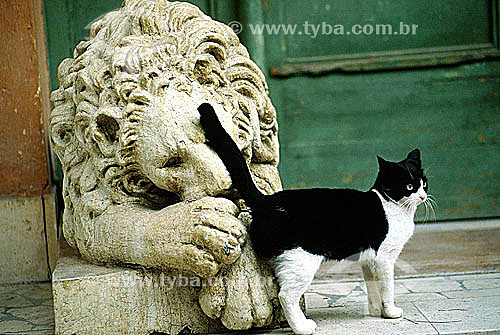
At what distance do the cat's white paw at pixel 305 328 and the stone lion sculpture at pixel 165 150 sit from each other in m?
0.12

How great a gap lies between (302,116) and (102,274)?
1978 millimetres

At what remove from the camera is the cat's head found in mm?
2611

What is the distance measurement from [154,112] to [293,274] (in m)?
0.76

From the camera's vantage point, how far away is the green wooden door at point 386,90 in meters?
4.25

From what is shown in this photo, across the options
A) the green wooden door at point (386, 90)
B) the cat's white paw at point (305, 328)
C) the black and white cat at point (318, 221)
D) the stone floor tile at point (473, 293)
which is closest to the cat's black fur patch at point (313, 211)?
the black and white cat at point (318, 221)

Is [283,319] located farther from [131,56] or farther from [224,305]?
[131,56]

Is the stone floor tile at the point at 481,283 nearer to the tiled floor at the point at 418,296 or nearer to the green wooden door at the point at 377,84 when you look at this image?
the tiled floor at the point at 418,296

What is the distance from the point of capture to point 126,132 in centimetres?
268

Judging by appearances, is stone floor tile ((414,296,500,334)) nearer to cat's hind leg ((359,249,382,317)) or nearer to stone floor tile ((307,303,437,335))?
stone floor tile ((307,303,437,335))

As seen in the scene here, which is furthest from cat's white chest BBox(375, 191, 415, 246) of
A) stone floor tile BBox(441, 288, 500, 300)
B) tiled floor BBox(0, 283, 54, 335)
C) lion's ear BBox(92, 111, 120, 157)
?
tiled floor BBox(0, 283, 54, 335)

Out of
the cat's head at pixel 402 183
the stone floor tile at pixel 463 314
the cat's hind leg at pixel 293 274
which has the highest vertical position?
the cat's head at pixel 402 183

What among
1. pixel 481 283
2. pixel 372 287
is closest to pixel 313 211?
pixel 372 287

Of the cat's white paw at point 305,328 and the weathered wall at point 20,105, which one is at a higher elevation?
the weathered wall at point 20,105

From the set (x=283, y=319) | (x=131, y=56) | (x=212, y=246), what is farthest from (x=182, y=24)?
(x=283, y=319)
